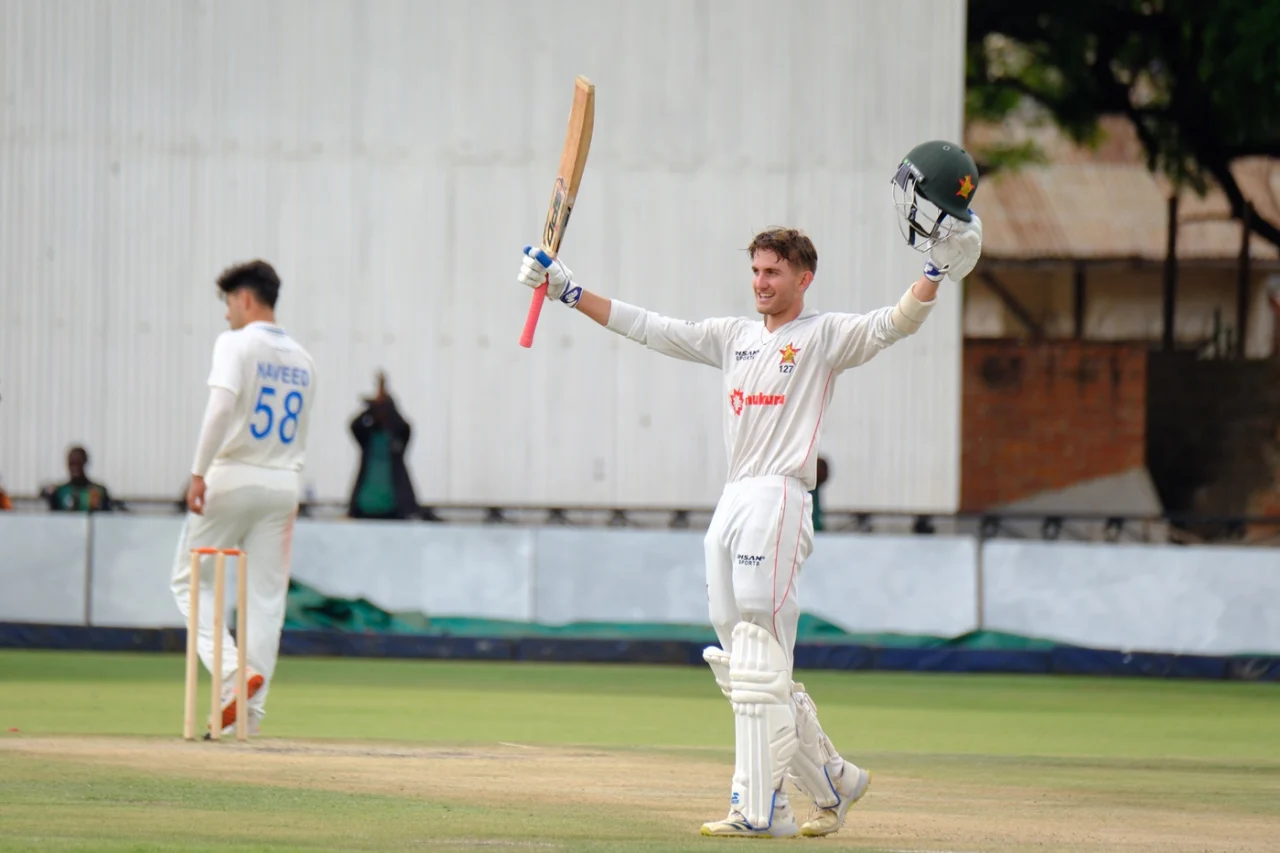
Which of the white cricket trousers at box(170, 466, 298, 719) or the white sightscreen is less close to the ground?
the white sightscreen

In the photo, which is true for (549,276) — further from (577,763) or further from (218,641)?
(218,641)

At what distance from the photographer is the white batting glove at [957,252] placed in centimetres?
607

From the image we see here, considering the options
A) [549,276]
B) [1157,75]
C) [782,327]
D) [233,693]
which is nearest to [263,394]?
[233,693]

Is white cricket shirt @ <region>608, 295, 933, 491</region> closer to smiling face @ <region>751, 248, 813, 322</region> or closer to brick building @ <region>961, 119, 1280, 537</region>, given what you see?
smiling face @ <region>751, 248, 813, 322</region>

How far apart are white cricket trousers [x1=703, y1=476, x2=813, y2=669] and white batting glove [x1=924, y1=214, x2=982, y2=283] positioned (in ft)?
2.48

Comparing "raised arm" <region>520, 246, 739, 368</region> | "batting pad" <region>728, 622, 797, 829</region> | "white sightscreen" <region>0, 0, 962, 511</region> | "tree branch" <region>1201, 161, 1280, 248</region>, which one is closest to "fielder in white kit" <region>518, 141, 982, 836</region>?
"batting pad" <region>728, 622, 797, 829</region>

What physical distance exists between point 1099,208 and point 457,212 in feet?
90.6

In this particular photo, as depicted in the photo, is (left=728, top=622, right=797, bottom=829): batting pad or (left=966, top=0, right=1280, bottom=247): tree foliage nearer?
(left=728, top=622, right=797, bottom=829): batting pad

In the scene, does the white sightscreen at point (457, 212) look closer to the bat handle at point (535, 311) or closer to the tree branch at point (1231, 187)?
the tree branch at point (1231, 187)

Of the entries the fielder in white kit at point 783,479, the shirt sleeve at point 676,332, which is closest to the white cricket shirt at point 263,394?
the shirt sleeve at point 676,332

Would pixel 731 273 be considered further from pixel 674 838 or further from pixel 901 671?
pixel 674 838

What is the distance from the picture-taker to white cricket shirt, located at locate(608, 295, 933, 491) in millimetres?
A: 6105


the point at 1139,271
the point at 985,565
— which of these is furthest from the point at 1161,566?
the point at 1139,271

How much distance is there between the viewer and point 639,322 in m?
6.53
